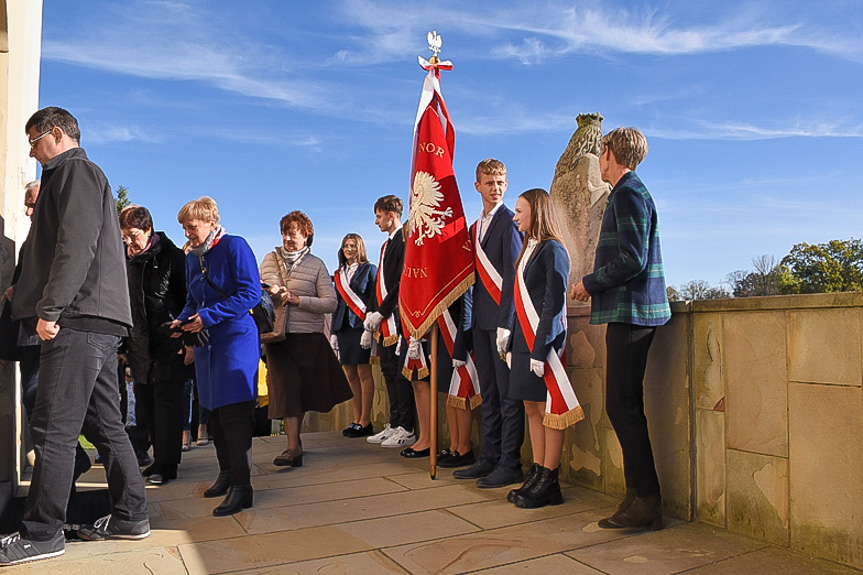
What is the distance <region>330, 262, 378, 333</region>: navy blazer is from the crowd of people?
377 mm

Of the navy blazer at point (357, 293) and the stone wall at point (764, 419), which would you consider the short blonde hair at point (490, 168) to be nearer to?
the stone wall at point (764, 419)

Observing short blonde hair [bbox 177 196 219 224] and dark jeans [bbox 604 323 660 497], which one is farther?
short blonde hair [bbox 177 196 219 224]

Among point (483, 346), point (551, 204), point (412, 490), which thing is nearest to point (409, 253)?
point (483, 346)

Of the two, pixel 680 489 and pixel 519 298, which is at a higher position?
pixel 519 298

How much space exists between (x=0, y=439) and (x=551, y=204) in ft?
11.8

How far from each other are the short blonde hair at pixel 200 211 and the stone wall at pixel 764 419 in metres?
2.59

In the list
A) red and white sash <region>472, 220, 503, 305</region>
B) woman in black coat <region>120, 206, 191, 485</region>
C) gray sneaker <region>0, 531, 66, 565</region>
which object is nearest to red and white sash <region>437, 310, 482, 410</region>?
red and white sash <region>472, 220, 503, 305</region>

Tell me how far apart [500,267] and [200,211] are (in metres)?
1.87

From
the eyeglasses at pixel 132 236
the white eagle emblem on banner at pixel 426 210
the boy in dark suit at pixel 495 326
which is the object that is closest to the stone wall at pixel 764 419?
the boy in dark suit at pixel 495 326

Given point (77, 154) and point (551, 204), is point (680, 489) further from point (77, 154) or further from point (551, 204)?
point (77, 154)

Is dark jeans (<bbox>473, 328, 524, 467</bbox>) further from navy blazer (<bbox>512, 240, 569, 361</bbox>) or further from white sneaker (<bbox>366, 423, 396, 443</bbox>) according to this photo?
white sneaker (<bbox>366, 423, 396, 443</bbox>)

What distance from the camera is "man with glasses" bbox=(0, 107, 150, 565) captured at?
326 centimetres

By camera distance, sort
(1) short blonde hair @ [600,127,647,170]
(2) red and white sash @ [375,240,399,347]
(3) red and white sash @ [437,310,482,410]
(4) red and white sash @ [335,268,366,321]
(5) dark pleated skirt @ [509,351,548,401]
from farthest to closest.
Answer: (4) red and white sash @ [335,268,366,321] → (2) red and white sash @ [375,240,399,347] → (3) red and white sash @ [437,310,482,410] → (5) dark pleated skirt @ [509,351,548,401] → (1) short blonde hair @ [600,127,647,170]

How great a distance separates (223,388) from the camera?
13.6 feet
